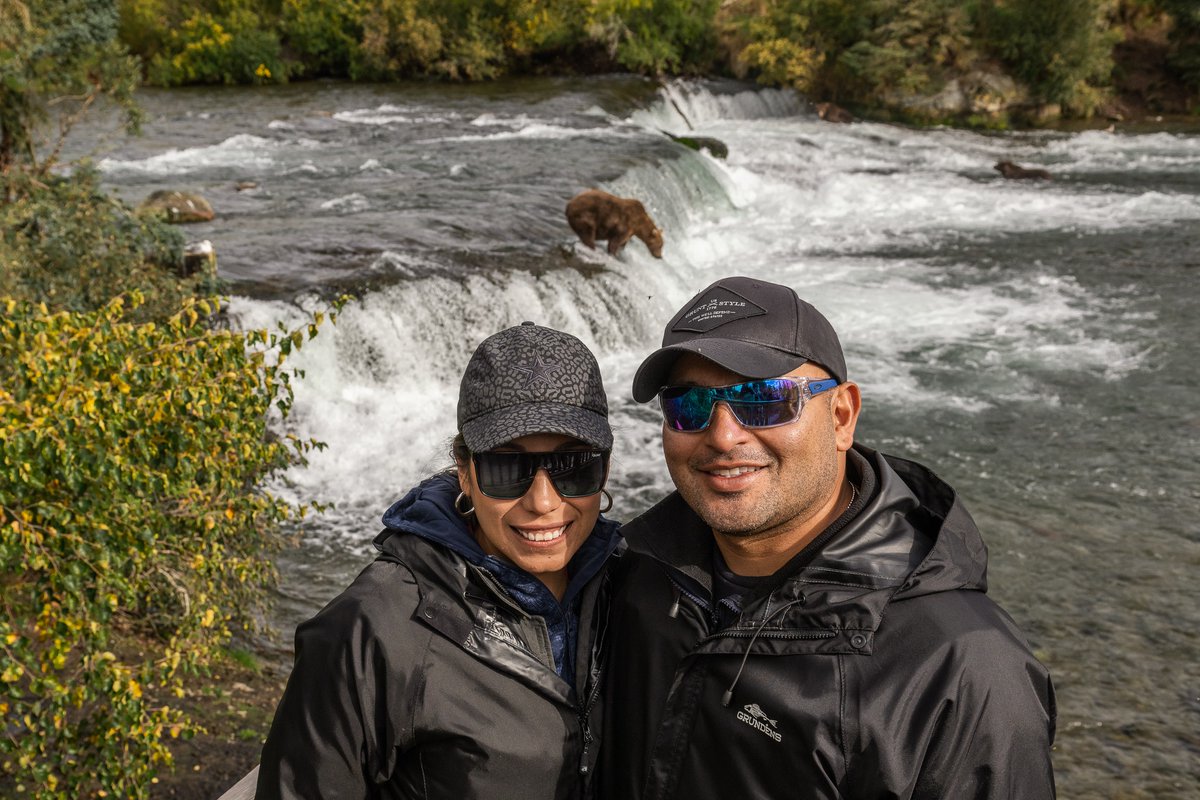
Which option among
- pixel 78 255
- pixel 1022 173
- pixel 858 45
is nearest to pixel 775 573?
pixel 78 255

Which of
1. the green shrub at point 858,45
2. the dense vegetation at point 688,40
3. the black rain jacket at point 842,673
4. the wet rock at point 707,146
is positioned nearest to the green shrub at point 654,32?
the dense vegetation at point 688,40

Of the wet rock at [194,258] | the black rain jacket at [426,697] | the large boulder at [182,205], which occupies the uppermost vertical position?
the black rain jacket at [426,697]

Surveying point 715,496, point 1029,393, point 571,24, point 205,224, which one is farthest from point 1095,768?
point 571,24

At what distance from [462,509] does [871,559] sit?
→ 96 centimetres

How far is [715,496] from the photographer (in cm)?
218

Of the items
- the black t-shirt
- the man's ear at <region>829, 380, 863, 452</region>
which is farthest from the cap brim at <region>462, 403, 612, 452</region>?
the man's ear at <region>829, 380, 863, 452</region>

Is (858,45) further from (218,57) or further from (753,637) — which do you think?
(753,637)

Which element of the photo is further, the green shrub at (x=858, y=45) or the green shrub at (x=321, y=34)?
the green shrub at (x=321, y=34)

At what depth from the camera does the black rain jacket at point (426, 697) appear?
6.55 ft

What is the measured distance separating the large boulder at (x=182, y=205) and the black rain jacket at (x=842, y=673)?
12.2 m

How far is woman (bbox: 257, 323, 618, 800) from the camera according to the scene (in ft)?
6.60

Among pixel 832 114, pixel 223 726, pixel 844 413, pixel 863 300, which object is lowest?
pixel 863 300

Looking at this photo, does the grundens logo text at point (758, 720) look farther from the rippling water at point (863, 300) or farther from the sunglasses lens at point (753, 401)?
the rippling water at point (863, 300)

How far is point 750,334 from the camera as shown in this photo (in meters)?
2.11
